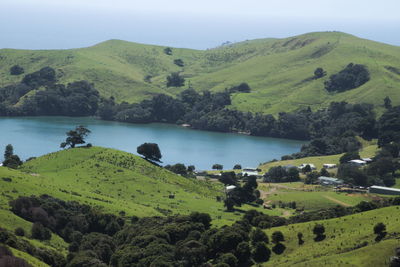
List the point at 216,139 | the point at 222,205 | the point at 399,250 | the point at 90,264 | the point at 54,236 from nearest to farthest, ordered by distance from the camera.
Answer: the point at 399,250 < the point at 90,264 < the point at 54,236 < the point at 222,205 < the point at 216,139

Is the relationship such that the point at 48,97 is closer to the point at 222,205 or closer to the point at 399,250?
the point at 222,205

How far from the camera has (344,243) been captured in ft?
175

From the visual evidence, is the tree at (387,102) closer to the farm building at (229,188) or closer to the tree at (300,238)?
the farm building at (229,188)

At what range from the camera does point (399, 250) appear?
46.0 meters

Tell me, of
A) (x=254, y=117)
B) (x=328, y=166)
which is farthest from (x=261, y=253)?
(x=254, y=117)

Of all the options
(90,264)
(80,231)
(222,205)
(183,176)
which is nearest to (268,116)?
(183,176)

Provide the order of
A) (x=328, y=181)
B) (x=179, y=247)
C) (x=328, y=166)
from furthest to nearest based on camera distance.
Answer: (x=328, y=166) < (x=328, y=181) < (x=179, y=247)

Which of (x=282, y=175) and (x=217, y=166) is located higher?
(x=282, y=175)

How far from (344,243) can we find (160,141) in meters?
110

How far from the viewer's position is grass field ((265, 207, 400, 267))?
4794 cm

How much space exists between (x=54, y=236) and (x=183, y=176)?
43.1m

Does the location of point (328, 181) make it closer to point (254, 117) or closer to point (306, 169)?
point (306, 169)

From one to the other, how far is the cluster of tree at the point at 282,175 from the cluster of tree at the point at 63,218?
146 ft

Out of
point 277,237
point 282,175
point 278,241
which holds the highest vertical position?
point 277,237
